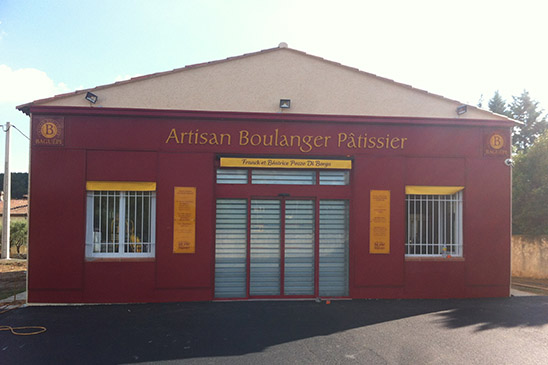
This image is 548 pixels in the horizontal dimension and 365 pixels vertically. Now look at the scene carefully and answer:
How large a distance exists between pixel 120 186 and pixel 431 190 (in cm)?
649

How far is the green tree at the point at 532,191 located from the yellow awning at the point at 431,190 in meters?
7.57

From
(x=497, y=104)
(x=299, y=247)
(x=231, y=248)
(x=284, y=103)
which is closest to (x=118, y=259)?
(x=231, y=248)

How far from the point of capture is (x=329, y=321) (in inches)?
265

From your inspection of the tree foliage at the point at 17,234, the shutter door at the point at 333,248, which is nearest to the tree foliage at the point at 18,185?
the tree foliage at the point at 17,234

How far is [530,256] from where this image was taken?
1256cm

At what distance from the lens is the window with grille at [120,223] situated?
8141 millimetres

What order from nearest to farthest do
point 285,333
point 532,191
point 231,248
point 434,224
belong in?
point 285,333 → point 231,248 → point 434,224 → point 532,191

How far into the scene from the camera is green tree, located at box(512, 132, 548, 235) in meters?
14.1

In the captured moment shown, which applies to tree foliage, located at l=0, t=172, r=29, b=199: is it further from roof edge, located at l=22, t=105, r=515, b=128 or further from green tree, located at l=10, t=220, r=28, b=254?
roof edge, located at l=22, t=105, r=515, b=128

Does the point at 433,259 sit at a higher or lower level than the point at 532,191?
lower

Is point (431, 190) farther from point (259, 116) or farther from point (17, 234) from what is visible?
point (17, 234)

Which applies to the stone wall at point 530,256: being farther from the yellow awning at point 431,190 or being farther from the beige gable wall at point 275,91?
the beige gable wall at point 275,91

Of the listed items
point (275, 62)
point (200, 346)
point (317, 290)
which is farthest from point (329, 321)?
point (275, 62)

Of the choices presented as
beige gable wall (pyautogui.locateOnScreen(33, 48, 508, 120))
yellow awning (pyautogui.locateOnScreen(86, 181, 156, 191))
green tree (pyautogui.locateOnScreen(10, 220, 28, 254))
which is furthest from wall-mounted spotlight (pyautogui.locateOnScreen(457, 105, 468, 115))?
green tree (pyautogui.locateOnScreen(10, 220, 28, 254))
